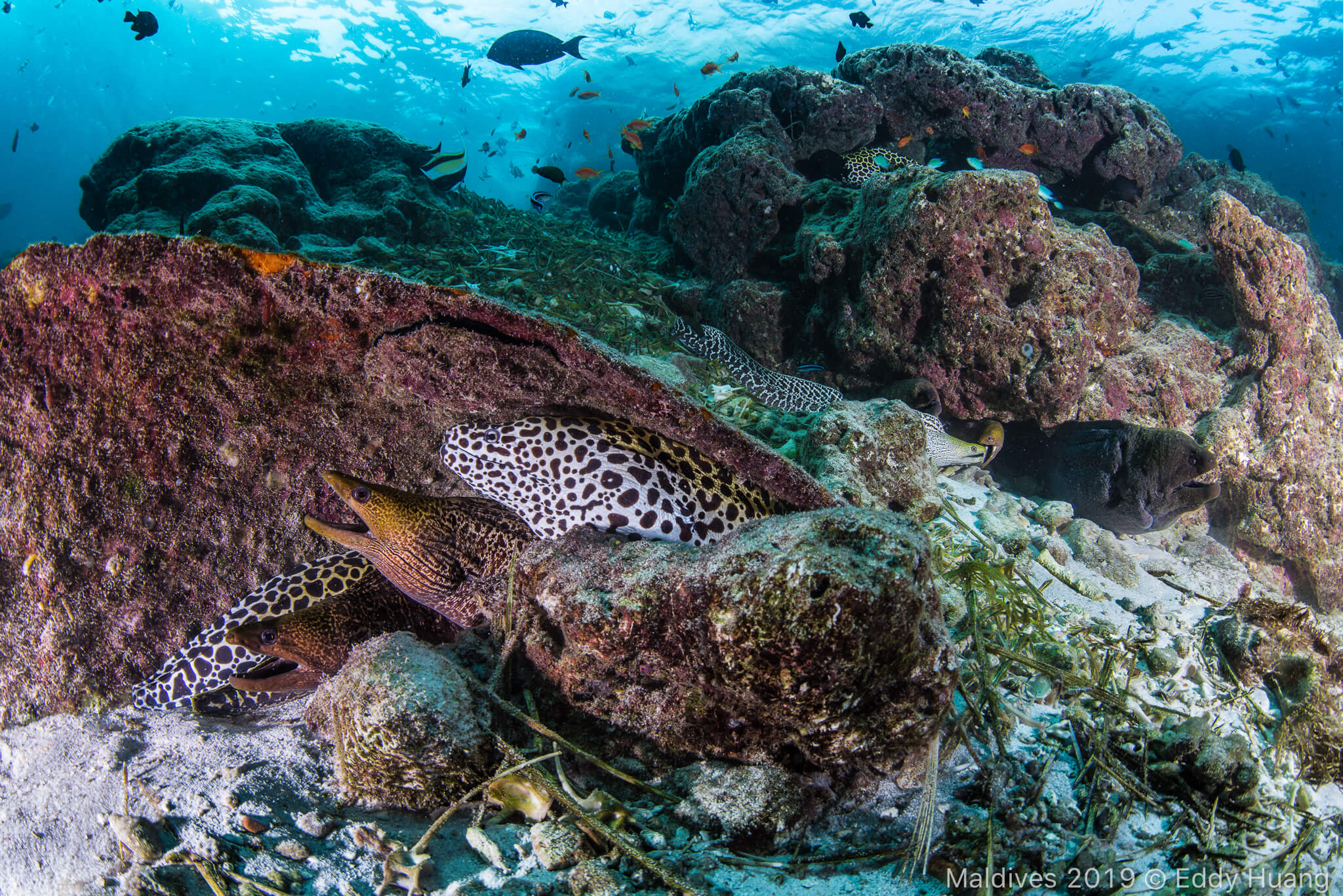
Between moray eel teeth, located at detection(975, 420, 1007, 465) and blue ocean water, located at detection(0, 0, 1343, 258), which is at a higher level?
blue ocean water, located at detection(0, 0, 1343, 258)

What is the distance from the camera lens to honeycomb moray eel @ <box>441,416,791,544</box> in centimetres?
226

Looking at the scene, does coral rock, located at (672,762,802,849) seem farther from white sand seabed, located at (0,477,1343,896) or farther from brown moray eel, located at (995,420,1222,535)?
brown moray eel, located at (995,420,1222,535)

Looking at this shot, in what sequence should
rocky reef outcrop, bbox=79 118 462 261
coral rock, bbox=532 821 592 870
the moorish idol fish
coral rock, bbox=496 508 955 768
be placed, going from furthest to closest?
the moorish idol fish < rocky reef outcrop, bbox=79 118 462 261 < coral rock, bbox=532 821 592 870 < coral rock, bbox=496 508 955 768

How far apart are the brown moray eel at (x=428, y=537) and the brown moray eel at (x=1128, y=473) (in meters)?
6.29

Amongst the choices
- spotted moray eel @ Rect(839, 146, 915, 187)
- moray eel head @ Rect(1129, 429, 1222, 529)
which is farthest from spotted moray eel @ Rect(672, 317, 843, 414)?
spotted moray eel @ Rect(839, 146, 915, 187)

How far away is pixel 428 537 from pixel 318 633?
0.57 m

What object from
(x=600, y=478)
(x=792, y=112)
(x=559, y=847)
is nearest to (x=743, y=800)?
(x=559, y=847)

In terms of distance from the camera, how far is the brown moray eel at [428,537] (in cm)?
203

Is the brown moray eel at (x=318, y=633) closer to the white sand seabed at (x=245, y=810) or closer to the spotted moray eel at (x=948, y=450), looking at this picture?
the white sand seabed at (x=245, y=810)

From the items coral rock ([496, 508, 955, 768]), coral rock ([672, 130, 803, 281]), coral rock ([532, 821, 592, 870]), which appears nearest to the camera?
coral rock ([496, 508, 955, 768])

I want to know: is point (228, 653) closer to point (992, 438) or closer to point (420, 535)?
point (420, 535)

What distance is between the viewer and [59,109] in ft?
218

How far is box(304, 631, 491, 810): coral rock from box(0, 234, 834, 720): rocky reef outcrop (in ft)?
3.98

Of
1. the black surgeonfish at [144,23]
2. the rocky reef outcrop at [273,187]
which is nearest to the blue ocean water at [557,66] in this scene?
the rocky reef outcrop at [273,187]
